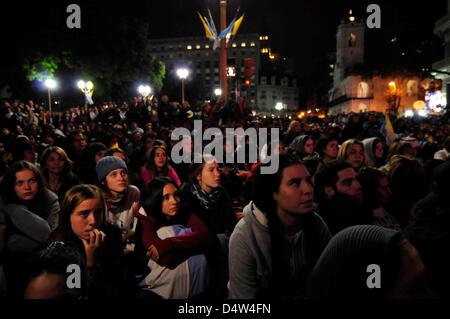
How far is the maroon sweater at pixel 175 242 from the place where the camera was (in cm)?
340

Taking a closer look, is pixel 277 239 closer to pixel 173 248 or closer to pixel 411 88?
pixel 173 248

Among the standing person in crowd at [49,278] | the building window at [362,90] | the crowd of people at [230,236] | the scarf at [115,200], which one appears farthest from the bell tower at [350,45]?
the standing person in crowd at [49,278]

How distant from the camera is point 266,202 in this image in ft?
9.50

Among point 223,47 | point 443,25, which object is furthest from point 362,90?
point 223,47

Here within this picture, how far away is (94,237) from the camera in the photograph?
11.4 feet

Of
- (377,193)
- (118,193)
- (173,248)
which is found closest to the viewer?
(173,248)

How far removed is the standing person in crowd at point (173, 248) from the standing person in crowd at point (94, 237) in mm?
248

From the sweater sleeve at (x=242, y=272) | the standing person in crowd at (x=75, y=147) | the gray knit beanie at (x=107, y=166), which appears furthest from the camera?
the standing person in crowd at (x=75, y=147)

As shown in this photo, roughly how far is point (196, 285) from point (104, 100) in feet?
121

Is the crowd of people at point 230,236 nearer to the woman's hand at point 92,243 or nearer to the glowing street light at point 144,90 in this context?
the woman's hand at point 92,243

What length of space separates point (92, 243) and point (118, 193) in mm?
1644

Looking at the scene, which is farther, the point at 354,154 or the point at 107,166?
the point at 354,154
